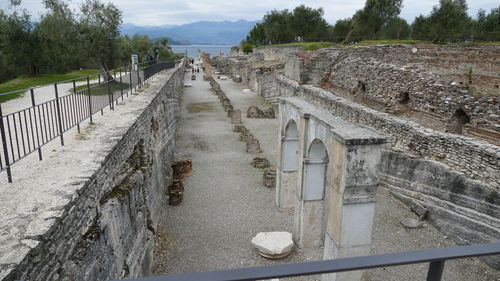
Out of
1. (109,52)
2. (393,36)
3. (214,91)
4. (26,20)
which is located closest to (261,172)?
(109,52)

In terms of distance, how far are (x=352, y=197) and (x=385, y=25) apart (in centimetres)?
4775

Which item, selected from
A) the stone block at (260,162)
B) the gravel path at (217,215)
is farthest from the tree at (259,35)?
the stone block at (260,162)

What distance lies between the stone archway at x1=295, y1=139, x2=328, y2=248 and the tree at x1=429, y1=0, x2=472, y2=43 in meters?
38.3

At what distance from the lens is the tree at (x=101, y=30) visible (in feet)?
60.8

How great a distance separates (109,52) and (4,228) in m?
17.6

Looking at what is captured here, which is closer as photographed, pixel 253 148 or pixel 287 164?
pixel 287 164

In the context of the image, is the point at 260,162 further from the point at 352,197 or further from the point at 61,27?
the point at 61,27

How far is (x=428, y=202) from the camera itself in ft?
31.7

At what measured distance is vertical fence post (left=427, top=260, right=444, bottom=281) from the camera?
1.53 metres

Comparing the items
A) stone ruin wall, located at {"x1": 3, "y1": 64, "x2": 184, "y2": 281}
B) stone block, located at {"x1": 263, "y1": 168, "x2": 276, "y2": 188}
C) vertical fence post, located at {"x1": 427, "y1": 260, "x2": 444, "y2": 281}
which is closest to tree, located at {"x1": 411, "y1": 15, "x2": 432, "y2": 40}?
stone block, located at {"x1": 263, "y1": 168, "x2": 276, "y2": 188}

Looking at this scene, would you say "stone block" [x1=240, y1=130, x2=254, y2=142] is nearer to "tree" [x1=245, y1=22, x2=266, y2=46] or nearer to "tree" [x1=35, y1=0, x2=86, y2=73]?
"tree" [x1=35, y1=0, x2=86, y2=73]

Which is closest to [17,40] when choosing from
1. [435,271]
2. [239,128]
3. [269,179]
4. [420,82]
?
[239,128]

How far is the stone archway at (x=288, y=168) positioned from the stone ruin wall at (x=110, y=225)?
364 centimetres

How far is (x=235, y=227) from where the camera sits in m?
9.52
